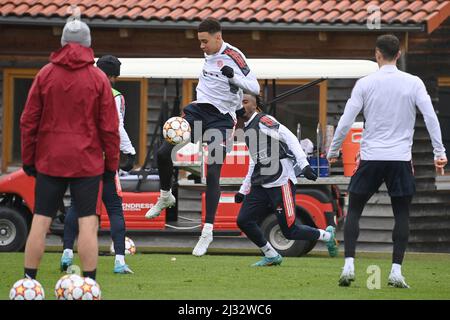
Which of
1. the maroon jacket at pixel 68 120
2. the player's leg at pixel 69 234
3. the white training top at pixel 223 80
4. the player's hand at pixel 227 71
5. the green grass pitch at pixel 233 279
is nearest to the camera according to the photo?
the maroon jacket at pixel 68 120

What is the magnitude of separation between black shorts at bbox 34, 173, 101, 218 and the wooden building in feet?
35.3

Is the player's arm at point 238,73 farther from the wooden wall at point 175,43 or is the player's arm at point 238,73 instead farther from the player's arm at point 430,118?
the wooden wall at point 175,43

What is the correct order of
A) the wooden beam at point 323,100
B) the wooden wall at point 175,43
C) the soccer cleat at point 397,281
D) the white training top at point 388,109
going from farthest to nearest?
the wooden beam at point 323,100, the wooden wall at point 175,43, the soccer cleat at point 397,281, the white training top at point 388,109

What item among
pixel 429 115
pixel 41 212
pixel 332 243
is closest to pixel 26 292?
pixel 41 212

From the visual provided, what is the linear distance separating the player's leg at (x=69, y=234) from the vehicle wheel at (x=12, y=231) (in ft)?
15.9

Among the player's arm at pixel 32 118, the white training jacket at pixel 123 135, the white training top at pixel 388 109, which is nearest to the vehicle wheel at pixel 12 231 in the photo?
the white training jacket at pixel 123 135

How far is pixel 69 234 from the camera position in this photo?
11250 mm

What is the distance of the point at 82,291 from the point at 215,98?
16.1 feet

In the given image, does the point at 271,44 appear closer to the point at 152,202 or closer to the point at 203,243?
the point at 152,202

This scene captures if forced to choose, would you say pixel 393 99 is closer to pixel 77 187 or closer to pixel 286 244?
pixel 77 187

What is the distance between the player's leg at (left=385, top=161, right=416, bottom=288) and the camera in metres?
9.79

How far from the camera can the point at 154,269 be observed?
11.7 m

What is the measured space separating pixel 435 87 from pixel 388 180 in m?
10.7

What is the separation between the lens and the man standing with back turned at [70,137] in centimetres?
847
